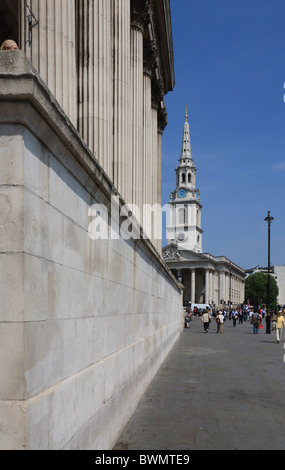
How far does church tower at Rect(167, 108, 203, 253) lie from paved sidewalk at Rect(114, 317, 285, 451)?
124964 millimetres

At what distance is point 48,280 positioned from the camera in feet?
13.3

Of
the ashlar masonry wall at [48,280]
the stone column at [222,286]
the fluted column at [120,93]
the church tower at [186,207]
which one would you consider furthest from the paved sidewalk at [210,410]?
the church tower at [186,207]

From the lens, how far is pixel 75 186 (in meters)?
4.96

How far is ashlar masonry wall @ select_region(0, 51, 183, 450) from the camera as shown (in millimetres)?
3510

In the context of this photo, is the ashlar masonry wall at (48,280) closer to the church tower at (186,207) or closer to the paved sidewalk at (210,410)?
the paved sidewalk at (210,410)

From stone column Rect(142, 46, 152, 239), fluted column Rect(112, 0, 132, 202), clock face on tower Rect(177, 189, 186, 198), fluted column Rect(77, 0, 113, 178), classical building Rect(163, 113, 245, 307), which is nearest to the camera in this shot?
fluted column Rect(77, 0, 113, 178)

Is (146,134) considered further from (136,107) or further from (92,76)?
(92,76)

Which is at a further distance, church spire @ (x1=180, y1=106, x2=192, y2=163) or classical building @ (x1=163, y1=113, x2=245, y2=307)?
church spire @ (x1=180, y1=106, x2=192, y2=163)

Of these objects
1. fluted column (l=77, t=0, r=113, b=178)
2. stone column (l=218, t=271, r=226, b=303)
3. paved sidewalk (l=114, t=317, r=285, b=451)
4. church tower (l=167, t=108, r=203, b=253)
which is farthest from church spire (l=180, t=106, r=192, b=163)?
fluted column (l=77, t=0, r=113, b=178)

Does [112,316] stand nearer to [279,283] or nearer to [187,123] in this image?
[187,123]

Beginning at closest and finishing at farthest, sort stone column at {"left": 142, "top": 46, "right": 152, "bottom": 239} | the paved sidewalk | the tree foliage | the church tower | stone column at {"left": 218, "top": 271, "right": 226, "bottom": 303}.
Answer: the paved sidewalk, stone column at {"left": 142, "top": 46, "right": 152, "bottom": 239}, stone column at {"left": 218, "top": 271, "right": 226, "bottom": 303}, the church tower, the tree foliage

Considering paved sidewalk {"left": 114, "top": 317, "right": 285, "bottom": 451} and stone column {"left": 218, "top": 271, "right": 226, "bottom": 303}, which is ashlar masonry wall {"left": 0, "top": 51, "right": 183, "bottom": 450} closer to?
paved sidewalk {"left": 114, "top": 317, "right": 285, "bottom": 451}

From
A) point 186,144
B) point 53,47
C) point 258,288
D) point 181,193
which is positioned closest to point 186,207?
point 181,193
